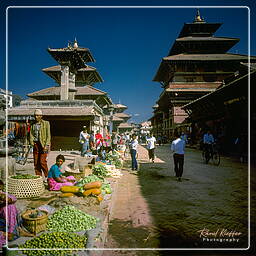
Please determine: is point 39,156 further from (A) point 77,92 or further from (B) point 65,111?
(A) point 77,92

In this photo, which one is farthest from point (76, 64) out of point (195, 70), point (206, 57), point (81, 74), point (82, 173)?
point (206, 57)

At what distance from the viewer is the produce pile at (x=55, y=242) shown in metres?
2.13

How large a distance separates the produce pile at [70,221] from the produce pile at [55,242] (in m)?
0.22

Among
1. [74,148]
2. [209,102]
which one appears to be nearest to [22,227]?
[74,148]

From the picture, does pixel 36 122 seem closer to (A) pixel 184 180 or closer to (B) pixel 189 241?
(B) pixel 189 241

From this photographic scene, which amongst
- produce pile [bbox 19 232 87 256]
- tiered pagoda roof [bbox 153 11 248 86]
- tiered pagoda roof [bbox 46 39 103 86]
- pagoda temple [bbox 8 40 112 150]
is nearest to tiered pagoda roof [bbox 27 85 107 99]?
tiered pagoda roof [bbox 46 39 103 86]

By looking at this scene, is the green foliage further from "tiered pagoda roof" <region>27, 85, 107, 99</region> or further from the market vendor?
"tiered pagoda roof" <region>27, 85, 107, 99</region>

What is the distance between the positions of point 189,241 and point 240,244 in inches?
31.0

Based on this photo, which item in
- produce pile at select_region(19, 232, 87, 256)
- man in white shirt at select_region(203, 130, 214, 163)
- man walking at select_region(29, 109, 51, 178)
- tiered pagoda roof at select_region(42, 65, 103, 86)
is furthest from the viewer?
tiered pagoda roof at select_region(42, 65, 103, 86)

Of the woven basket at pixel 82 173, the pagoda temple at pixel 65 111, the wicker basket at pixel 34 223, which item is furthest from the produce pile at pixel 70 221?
the pagoda temple at pixel 65 111

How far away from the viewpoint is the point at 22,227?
2.51 metres

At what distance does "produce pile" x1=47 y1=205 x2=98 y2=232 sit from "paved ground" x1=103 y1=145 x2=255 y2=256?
0.43m

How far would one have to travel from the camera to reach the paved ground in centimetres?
276

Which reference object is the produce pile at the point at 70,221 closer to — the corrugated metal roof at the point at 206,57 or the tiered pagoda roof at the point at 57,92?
the tiered pagoda roof at the point at 57,92
